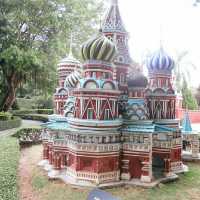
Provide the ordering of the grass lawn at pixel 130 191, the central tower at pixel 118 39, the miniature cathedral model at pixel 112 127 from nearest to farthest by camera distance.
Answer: the grass lawn at pixel 130 191, the miniature cathedral model at pixel 112 127, the central tower at pixel 118 39

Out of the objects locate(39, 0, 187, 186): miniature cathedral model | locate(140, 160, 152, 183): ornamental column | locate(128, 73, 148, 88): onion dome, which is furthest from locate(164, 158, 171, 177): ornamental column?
locate(128, 73, 148, 88): onion dome

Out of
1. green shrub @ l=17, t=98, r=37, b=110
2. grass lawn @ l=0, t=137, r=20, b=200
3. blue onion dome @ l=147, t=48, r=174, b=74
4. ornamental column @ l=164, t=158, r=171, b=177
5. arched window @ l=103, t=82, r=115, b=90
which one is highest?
blue onion dome @ l=147, t=48, r=174, b=74

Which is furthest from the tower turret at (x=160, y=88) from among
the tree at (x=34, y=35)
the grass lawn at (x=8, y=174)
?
the tree at (x=34, y=35)

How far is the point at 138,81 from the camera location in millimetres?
12094

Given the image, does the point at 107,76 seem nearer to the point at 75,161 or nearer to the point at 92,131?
the point at 92,131

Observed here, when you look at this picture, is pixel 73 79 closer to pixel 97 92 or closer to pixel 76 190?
pixel 97 92

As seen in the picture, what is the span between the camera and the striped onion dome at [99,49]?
36.0 feet

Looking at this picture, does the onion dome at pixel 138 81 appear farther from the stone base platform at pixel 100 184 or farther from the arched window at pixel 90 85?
the stone base platform at pixel 100 184

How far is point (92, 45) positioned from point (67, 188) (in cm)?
526

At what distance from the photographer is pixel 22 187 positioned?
34.9ft

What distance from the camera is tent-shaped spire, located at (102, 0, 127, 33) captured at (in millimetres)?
12916

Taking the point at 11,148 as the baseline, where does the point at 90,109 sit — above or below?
above

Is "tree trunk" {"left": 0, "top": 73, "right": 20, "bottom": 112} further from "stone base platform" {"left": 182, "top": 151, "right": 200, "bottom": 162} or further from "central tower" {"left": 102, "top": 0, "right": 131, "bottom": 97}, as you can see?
"stone base platform" {"left": 182, "top": 151, "right": 200, "bottom": 162}

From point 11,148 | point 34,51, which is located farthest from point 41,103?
point 11,148
